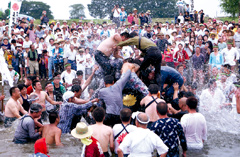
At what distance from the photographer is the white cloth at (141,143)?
4879mm

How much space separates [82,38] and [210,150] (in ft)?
35.7

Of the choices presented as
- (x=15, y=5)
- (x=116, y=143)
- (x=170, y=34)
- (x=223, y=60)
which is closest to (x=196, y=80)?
(x=223, y=60)

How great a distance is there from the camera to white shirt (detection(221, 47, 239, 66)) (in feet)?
47.5

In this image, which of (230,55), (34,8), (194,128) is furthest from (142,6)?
(194,128)

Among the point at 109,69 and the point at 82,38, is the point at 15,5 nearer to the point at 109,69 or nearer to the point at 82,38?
the point at 82,38

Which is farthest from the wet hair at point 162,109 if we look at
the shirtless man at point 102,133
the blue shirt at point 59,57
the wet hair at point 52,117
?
the blue shirt at point 59,57

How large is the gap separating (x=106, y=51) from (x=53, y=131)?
235 centimetres

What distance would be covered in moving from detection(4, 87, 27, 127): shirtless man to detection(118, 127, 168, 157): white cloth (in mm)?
4304

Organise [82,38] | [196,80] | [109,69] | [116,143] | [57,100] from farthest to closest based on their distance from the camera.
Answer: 1. [82,38]
2. [196,80]
3. [57,100]
4. [109,69]
5. [116,143]

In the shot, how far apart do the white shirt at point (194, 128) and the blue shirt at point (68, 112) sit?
1.98 m

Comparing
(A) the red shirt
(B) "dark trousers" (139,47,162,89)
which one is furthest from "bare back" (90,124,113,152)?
(B) "dark trousers" (139,47,162,89)

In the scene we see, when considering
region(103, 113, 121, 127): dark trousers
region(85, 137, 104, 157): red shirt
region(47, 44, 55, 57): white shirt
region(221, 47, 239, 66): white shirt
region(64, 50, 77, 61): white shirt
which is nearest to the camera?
region(85, 137, 104, 157): red shirt

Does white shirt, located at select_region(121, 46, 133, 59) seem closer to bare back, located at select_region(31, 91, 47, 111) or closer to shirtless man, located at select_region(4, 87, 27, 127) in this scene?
bare back, located at select_region(31, 91, 47, 111)

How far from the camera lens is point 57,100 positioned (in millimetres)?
9789
